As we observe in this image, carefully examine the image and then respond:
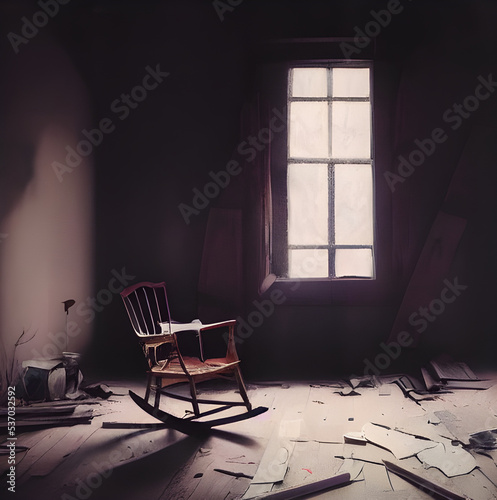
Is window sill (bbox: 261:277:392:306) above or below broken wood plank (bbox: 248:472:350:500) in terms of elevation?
above

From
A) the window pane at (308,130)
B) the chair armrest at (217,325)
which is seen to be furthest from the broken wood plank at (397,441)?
the window pane at (308,130)

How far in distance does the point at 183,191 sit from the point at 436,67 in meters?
2.52

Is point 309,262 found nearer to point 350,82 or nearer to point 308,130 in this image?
point 308,130

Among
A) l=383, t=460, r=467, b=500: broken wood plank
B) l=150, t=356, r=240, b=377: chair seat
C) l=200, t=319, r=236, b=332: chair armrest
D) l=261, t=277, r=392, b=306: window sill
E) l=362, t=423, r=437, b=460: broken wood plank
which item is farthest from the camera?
l=261, t=277, r=392, b=306: window sill

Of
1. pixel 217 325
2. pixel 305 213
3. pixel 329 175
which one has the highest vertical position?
pixel 329 175

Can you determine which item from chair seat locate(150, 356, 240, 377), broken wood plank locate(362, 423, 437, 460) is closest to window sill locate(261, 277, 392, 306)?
chair seat locate(150, 356, 240, 377)

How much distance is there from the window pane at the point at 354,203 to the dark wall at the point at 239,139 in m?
0.15

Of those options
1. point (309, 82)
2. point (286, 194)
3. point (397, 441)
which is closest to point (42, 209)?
point (286, 194)

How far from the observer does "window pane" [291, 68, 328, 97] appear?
447 cm

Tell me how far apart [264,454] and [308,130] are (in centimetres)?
294

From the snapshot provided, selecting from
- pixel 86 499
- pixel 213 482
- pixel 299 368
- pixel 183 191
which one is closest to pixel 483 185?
pixel 299 368

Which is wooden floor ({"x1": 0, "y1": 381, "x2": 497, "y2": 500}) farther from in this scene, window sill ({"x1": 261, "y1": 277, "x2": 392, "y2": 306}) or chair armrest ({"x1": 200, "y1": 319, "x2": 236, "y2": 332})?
window sill ({"x1": 261, "y1": 277, "x2": 392, "y2": 306})

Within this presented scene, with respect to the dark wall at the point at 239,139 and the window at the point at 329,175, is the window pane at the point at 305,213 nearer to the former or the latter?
the window at the point at 329,175

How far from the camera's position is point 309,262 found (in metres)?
4.48
